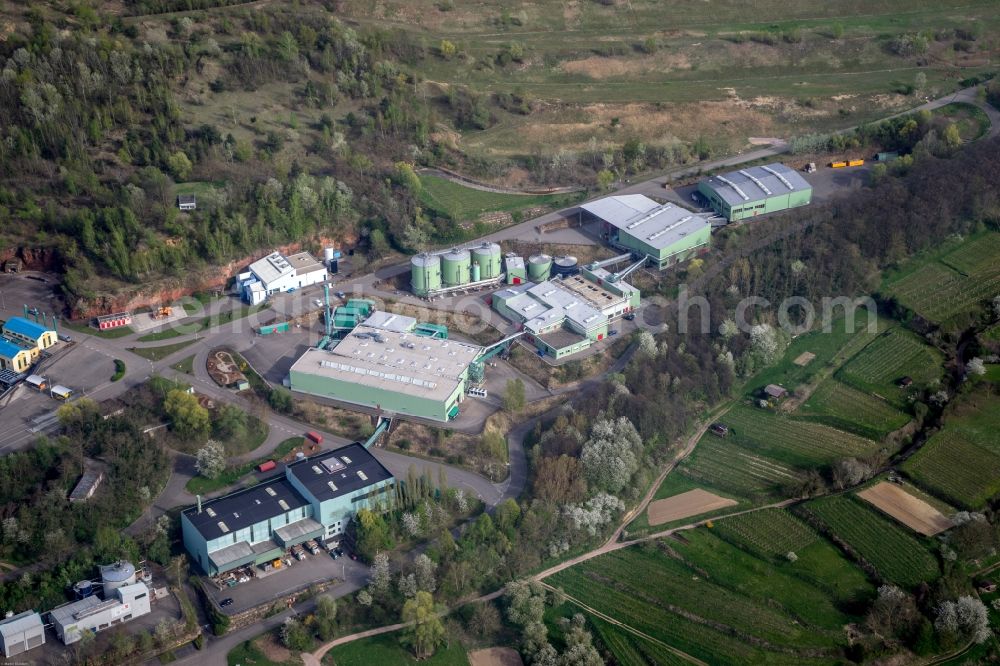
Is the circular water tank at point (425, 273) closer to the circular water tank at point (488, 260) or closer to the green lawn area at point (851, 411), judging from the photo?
the circular water tank at point (488, 260)

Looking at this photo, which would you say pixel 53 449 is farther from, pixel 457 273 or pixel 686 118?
pixel 686 118

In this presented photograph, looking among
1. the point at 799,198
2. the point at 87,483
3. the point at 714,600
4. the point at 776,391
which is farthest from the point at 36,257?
the point at 799,198

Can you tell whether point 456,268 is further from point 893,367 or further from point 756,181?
point 893,367

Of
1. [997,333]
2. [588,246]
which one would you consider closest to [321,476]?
[588,246]

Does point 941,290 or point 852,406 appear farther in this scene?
point 941,290

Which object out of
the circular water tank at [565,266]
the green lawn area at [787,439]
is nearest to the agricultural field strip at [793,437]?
the green lawn area at [787,439]

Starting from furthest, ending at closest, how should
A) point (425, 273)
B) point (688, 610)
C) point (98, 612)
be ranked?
point (425, 273) → point (688, 610) → point (98, 612)
